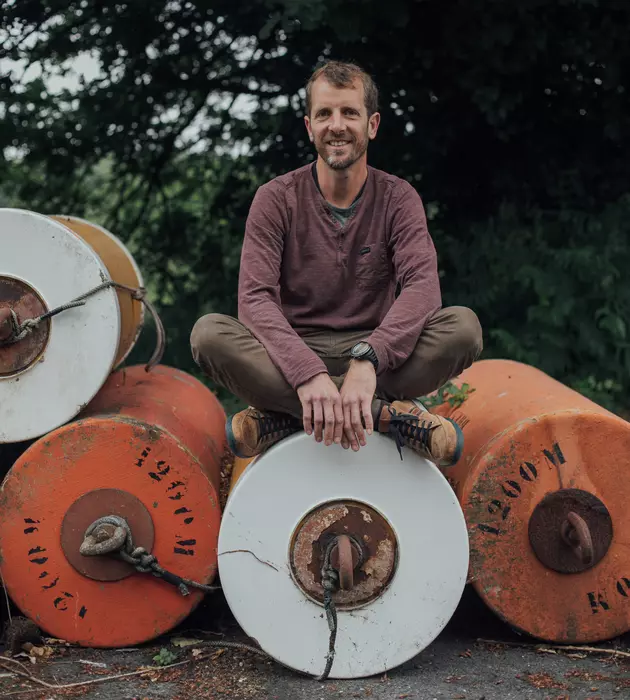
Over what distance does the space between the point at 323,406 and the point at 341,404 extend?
52mm

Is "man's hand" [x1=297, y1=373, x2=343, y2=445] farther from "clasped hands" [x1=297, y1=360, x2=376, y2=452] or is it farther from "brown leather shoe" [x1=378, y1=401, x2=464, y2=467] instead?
"brown leather shoe" [x1=378, y1=401, x2=464, y2=467]

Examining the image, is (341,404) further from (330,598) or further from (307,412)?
(330,598)

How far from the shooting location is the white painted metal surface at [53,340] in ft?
9.97

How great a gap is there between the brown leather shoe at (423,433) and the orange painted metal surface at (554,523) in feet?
0.99

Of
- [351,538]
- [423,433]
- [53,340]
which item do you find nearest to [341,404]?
[423,433]

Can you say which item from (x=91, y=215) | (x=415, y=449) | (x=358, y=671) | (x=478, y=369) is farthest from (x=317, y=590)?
(x=91, y=215)

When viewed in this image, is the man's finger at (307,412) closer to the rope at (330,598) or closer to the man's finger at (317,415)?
the man's finger at (317,415)

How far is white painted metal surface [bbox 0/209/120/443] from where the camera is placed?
304cm

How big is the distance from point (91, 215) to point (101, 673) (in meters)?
3.81

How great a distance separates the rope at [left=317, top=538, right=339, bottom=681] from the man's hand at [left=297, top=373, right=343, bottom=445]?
34cm

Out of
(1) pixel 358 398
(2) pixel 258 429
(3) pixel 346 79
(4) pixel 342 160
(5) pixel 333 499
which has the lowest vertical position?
(5) pixel 333 499

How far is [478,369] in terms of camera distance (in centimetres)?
396

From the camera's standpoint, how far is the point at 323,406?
8.36ft

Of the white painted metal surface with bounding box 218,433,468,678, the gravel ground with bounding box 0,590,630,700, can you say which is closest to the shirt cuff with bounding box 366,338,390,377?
the white painted metal surface with bounding box 218,433,468,678
